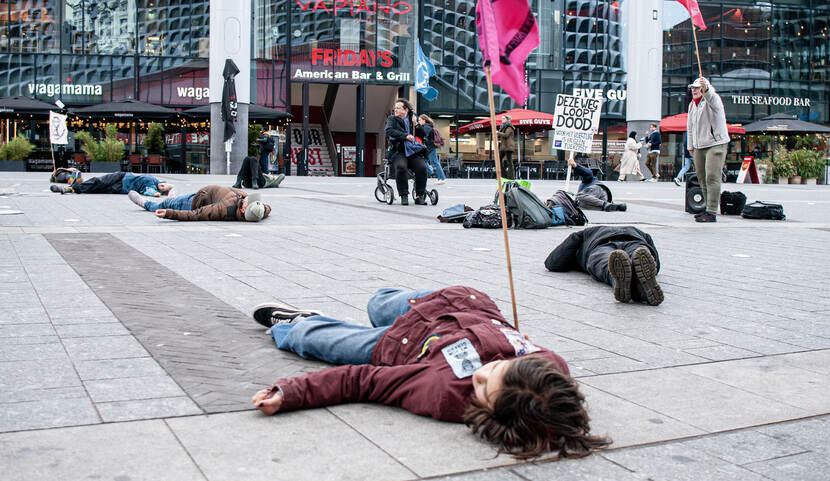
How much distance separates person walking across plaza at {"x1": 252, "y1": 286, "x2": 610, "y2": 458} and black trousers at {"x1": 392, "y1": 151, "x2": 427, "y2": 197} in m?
9.68

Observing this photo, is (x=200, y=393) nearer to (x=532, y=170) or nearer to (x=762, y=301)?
(x=762, y=301)

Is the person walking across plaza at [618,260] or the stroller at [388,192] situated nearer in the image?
the person walking across plaza at [618,260]

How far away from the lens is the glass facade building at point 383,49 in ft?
112

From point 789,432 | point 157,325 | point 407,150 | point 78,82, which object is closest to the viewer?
point 789,432

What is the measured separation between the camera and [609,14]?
38.2 m

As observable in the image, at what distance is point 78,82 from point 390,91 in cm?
1281

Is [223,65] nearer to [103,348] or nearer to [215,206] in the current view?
[215,206]

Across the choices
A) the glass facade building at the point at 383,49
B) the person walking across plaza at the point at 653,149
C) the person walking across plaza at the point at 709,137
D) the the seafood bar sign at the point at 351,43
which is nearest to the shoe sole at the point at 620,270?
the person walking across plaza at the point at 709,137

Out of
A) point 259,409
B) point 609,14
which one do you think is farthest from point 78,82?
point 259,409

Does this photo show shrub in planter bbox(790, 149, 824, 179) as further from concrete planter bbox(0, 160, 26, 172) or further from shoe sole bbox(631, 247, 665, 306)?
shoe sole bbox(631, 247, 665, 306)

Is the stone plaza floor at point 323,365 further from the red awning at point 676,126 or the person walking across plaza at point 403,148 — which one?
the red awning at point 676,126

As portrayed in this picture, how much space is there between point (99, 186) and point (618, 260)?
40.7 ft

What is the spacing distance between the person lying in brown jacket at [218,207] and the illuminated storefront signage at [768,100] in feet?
116

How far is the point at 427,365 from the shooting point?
3111 millimetres
